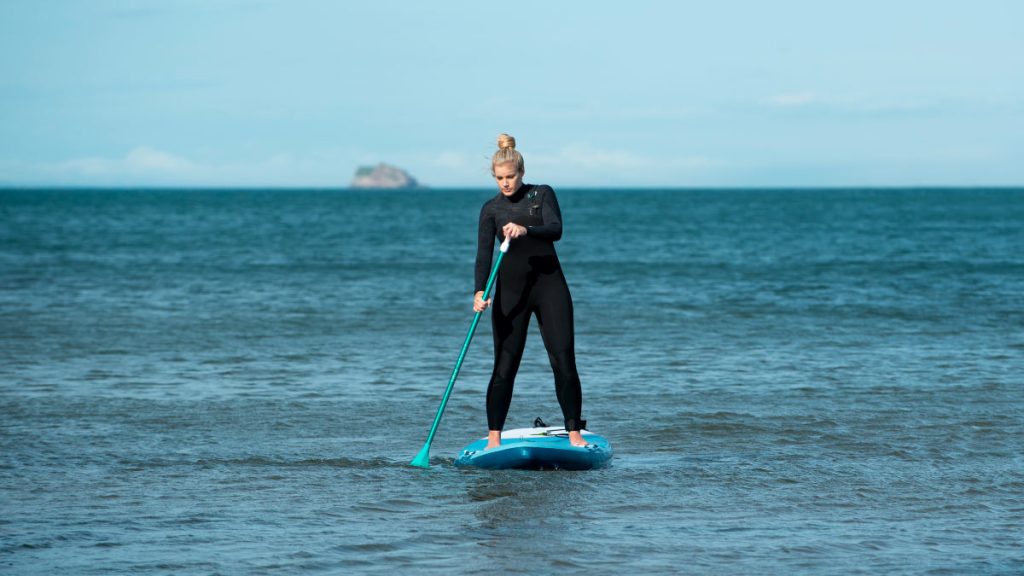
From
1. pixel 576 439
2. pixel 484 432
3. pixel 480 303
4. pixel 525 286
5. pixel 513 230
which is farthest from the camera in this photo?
pixel 484 432

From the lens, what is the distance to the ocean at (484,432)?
19.3 feet

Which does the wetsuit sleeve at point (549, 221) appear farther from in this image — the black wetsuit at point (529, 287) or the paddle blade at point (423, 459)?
the paddle blade at point (423, 459)

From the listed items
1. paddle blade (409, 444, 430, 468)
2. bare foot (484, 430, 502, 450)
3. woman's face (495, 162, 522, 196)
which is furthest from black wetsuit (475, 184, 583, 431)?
paddle blade (409, 444, 430, 468)

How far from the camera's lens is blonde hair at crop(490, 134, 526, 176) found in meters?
7.55

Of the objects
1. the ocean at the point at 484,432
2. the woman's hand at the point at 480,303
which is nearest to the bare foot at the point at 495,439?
the ocean at the point at 484,432

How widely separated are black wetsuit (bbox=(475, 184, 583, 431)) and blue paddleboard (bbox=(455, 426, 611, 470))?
178 millimetres

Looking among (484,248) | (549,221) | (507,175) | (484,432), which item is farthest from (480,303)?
(484,432)

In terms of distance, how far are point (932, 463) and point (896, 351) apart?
603 cm

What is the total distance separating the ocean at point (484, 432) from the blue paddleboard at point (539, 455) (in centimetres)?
8

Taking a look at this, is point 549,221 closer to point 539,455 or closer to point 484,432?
point 539,455

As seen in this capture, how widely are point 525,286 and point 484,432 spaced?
197cm

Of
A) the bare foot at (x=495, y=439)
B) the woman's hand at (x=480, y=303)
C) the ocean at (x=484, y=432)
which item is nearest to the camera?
the ocean at (x=484, y=432)

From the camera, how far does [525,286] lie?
7797 millimetres

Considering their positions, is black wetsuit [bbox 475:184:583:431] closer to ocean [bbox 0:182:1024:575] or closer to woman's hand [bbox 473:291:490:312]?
woman's hand [bbox 473:291:490:312]
